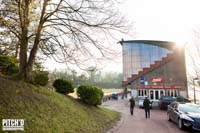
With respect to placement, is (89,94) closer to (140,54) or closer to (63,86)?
(63,86)

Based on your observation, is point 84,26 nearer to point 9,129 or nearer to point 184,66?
point 9,129

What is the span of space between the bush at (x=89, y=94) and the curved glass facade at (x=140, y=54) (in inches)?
1352

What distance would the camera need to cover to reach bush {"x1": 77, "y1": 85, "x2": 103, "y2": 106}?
14.6m

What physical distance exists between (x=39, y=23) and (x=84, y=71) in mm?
3484

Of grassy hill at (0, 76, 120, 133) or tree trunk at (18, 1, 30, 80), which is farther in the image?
tree trunk at (18, 1, 30, 80)

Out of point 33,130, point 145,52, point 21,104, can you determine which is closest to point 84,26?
point 21,104

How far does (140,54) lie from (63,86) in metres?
37.7

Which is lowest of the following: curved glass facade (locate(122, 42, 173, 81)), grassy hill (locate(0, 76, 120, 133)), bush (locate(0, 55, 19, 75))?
grassy hill (locate(0, 76, 120, 133))

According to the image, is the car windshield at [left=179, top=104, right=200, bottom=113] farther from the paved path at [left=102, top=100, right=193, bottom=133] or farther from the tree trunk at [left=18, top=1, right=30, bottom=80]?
the tree trunk at [left=18, top=1, right=30, bottom=80]

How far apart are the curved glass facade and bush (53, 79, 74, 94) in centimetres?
3451

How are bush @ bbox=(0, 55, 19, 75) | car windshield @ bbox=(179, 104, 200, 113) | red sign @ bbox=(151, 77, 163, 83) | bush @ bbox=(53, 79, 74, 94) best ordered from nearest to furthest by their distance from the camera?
car windshield @ bbox=(179, 104, 200, 113), bush @ bbox=(0, 55, 19, 75), bush @ bbox=(53, 79, 74, 94), red sign @ bbox=(151, 77, 163, 83)

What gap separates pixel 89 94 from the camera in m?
14.7

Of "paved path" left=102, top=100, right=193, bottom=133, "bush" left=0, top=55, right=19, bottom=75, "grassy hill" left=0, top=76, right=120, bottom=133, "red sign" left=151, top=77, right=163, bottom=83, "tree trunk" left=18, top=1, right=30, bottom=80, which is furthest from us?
"red sign" left=151, top=77, right=163, bottom=83

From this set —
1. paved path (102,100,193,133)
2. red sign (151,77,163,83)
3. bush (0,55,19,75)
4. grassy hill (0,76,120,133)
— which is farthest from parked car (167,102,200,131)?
red sign (151,77,163,83)
